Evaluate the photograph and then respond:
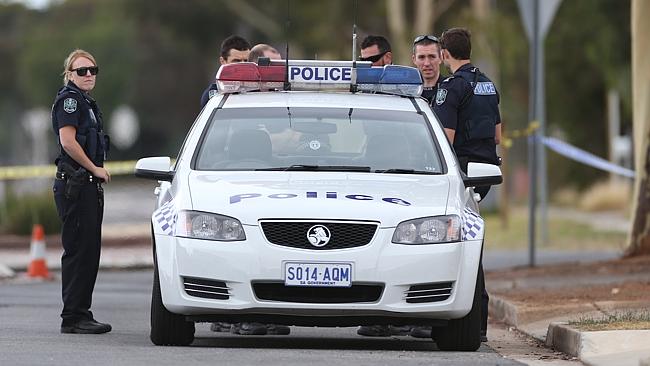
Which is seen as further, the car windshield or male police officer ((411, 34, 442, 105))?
male police officer ((411, 34, 442, 105))

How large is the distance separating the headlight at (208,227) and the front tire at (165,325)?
33 cm

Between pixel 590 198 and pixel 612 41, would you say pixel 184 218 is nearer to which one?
pixel 590 198

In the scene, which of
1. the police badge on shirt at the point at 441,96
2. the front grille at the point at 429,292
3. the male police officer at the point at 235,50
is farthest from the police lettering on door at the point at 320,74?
the male police officer at the point at 235,50

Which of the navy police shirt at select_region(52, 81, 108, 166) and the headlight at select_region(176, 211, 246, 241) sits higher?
the navy police shirt at select_region(52, 81, 108, 166)

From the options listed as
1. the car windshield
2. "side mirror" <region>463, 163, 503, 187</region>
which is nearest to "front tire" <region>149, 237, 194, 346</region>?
the car windshield

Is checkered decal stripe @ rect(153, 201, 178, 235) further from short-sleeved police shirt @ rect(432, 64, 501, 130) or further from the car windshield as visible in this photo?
short-sleeved police shirt @ rect(432, 64, 501, 130)

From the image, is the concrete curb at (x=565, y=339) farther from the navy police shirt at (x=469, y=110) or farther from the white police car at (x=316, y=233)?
the navy police shirt at (x=469, y=110)

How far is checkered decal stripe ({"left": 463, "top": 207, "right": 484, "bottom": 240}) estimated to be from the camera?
33.1 feet

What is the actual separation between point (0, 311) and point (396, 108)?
3.84 metres

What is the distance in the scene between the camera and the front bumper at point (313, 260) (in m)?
9.77

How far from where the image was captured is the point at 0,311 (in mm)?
13414

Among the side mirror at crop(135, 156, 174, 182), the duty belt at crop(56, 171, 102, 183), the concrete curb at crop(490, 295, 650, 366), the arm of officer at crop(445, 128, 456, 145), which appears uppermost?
the arm of officer at crop(445, 128, 456, 145)

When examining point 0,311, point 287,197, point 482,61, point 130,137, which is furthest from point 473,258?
point 130,137

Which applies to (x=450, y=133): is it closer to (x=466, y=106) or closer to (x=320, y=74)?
(x=466, y=106)
